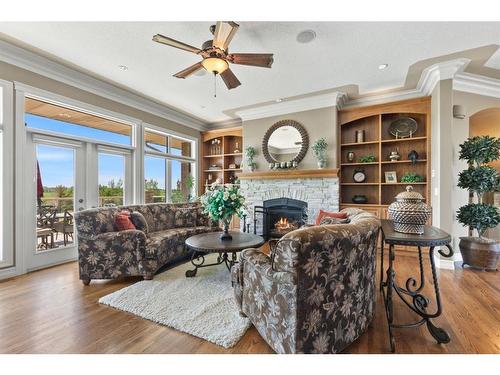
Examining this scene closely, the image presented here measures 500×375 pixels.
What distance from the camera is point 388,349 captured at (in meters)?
1.73

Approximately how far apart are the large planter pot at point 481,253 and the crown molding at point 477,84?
2323 millimetres

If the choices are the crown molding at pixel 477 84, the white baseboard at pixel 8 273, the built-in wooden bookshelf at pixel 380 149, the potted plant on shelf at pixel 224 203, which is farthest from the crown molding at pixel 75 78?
the crown molding at pixel 477 84

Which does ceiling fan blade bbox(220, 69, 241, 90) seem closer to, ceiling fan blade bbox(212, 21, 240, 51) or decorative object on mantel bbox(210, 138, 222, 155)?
ceiling fan blade bbox(212, 21, 240, 51)

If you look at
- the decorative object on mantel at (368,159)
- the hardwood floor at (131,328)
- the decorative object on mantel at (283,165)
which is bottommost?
the hardwood floor at (131,328)

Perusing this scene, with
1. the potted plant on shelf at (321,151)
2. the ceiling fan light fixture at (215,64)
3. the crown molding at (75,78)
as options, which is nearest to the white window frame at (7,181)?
the crown molding at (75,78)

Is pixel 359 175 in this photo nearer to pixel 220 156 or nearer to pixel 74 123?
pixel 220 156

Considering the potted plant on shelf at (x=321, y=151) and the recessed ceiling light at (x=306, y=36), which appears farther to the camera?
the potted plant on shelf at (x=321, y=151)

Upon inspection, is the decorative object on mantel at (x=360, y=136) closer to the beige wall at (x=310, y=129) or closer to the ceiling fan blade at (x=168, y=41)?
the beige wall at (x=310, y=129)

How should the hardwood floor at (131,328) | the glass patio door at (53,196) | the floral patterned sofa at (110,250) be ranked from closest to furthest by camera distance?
the hardwood floor at (131,328) < the floral patterned sofa at (110,250) < the glass patio door at (53,196)

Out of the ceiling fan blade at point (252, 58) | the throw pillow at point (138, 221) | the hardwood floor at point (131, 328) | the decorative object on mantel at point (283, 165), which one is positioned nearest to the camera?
the hardwood floor at point (131, 328)

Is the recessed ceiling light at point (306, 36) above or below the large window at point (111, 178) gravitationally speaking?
above

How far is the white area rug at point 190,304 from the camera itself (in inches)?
77.1
